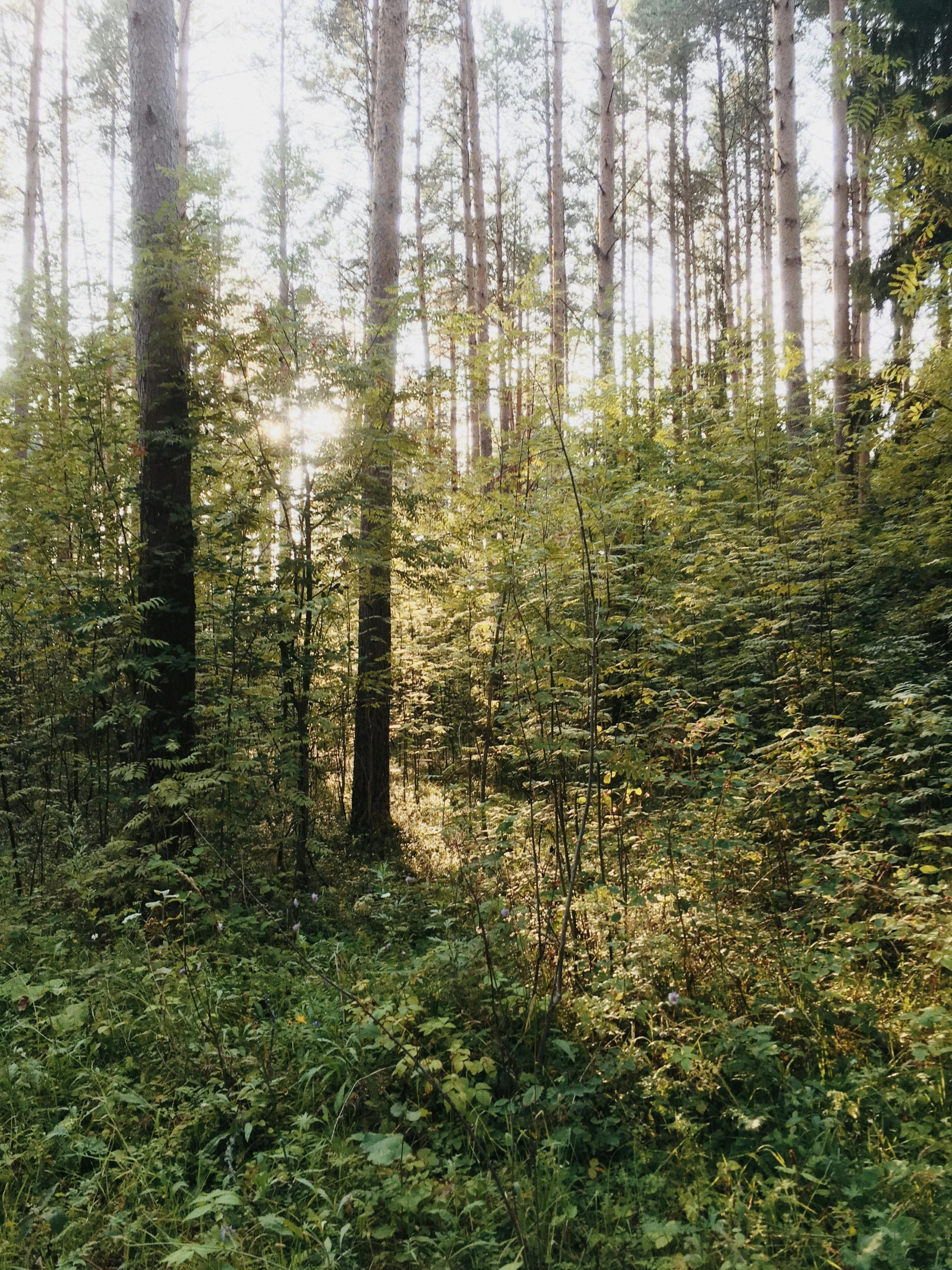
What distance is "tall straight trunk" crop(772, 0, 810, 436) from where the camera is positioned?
26.6 ft

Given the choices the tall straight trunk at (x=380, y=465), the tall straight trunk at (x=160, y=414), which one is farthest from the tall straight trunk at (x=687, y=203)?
the tall straight trunk at (x=160, y=414)

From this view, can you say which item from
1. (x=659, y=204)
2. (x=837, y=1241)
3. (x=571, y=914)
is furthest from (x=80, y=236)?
(x=837, y=1241)

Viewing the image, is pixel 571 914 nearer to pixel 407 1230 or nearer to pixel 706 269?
pixel 407 1230

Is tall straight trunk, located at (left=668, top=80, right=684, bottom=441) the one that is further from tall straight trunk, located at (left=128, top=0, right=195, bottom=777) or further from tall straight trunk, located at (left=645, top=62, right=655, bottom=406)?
tall straight trunk, located at (left=128, top=0, right=195, bottom=777)

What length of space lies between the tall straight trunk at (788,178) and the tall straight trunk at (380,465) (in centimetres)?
451

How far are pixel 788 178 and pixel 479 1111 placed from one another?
9.88 metres

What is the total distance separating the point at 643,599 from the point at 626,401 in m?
4.53

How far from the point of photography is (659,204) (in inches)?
915

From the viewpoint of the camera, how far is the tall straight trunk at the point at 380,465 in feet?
16.9

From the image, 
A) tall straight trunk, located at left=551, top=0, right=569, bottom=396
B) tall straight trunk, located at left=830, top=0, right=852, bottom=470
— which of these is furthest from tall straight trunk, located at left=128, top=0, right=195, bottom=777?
tall straight trunk, located at left=551, top=0, right=569, bottom=396

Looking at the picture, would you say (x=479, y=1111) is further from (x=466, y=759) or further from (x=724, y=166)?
(x=724, y=166)

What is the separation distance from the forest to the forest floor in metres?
0.02

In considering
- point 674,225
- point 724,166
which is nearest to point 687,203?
point 674,225

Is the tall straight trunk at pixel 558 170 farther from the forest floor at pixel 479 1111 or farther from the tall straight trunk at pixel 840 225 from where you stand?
the forest floor at pixel 479 1111
